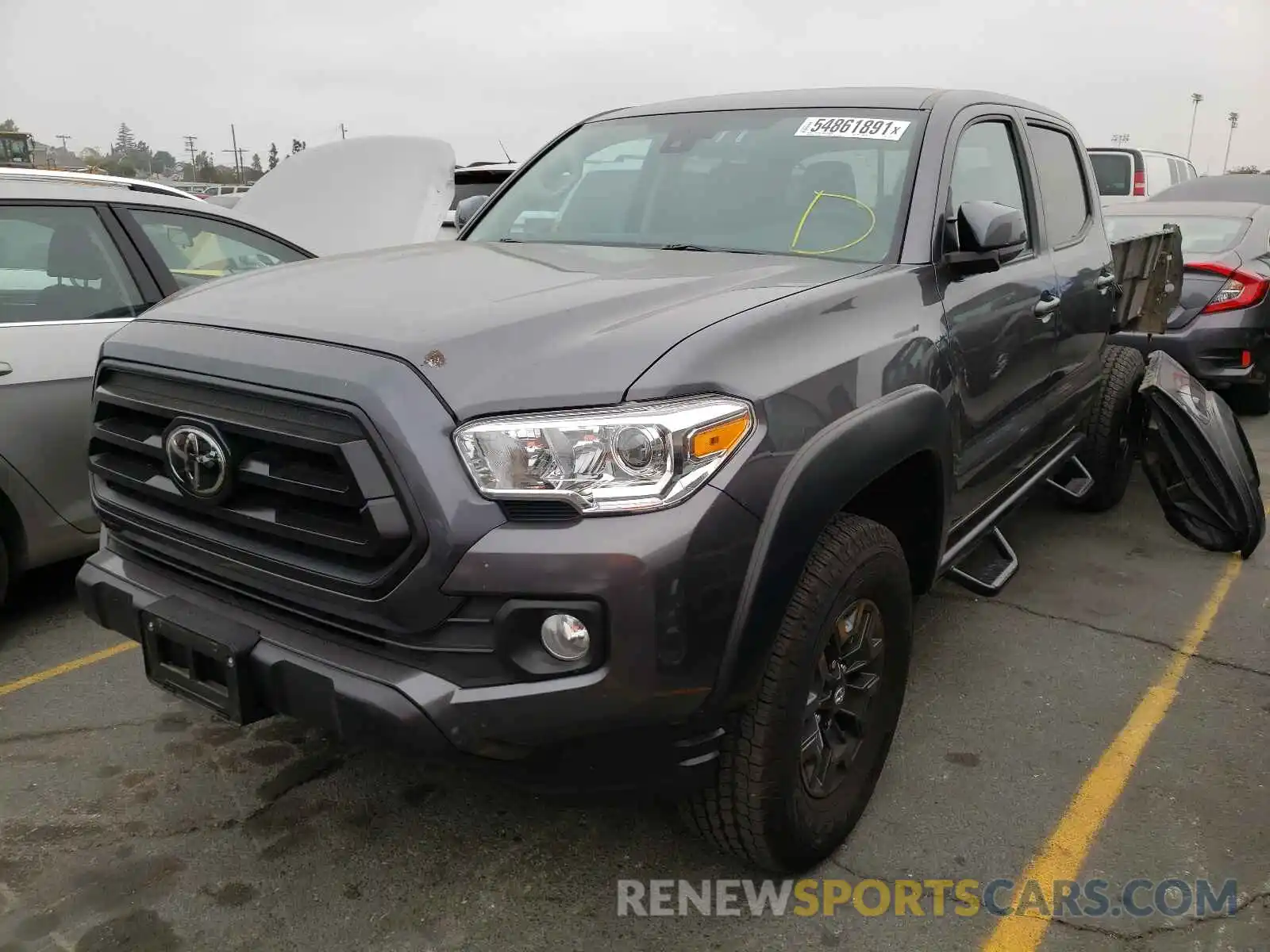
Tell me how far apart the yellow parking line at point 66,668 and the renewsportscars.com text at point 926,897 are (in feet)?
6.47

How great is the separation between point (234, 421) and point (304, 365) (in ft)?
0.69

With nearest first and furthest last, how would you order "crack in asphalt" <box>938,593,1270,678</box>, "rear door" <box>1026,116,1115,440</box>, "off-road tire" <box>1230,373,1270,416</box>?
"crack in asphalt" <box>938,593,1270,678</box> → "rear door" <box>1026,116,1115,440</box> → "off-road tire" <box>1230,373,1270,416</box>

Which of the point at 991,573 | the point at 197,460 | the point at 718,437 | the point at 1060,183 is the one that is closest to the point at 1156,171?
the point at 1060,183

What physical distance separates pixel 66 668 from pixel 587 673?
8.29ft

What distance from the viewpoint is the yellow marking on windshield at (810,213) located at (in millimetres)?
2881

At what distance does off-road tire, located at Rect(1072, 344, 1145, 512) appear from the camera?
4.83 meters

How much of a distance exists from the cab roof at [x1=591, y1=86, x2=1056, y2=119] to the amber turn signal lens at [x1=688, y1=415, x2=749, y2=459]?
174cm

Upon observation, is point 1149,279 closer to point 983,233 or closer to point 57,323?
point 983,233

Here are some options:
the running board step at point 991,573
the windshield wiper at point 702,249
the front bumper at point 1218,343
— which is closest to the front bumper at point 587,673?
the windshield wiper at point 702,249

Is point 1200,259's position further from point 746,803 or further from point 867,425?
point 746,803

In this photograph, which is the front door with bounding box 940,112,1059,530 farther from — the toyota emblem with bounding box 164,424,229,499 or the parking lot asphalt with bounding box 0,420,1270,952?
the toyota emblem with bounding box 164,424,229,499

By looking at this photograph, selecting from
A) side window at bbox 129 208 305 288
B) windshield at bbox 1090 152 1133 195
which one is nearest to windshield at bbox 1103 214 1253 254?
side window at bbox 129 208 305 288

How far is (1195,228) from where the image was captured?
282 inches

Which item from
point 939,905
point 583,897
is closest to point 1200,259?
point 939,905
